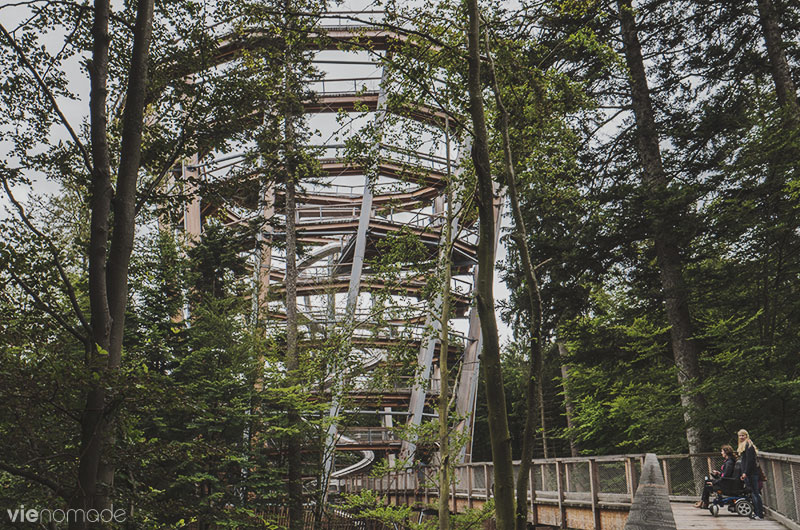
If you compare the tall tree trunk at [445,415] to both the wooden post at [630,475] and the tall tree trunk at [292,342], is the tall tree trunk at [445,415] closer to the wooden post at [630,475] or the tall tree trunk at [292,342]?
the wooden post at [630,475]

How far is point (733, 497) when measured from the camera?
372 inches

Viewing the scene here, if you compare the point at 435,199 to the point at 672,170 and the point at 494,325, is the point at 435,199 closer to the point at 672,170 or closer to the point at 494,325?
the point at 672,170

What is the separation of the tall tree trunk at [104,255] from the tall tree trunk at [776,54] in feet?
43.7

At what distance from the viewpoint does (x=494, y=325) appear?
443 centimetres

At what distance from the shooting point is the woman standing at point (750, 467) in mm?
8781

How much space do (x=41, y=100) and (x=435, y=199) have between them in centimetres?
2412

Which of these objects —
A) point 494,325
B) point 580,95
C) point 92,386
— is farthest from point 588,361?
point 92,386

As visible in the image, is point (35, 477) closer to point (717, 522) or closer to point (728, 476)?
point (717, 522)

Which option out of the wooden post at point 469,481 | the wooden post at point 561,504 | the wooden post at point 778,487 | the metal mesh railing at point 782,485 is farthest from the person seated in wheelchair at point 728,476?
the wooden post at point 469,481

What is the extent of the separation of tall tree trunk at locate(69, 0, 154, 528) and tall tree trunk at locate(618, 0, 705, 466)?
1041cm

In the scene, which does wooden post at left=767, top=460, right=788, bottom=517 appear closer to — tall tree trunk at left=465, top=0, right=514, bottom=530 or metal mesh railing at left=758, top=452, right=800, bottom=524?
metal mesh railing at left=758, top=452, right=800, bottom=524

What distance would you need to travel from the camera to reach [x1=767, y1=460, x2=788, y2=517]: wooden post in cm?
835

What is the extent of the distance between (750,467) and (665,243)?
6646 millimetres

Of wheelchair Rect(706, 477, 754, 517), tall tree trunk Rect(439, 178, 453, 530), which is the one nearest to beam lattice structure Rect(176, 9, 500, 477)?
tall tree trunk Rect(439, 178, 453, 530)
